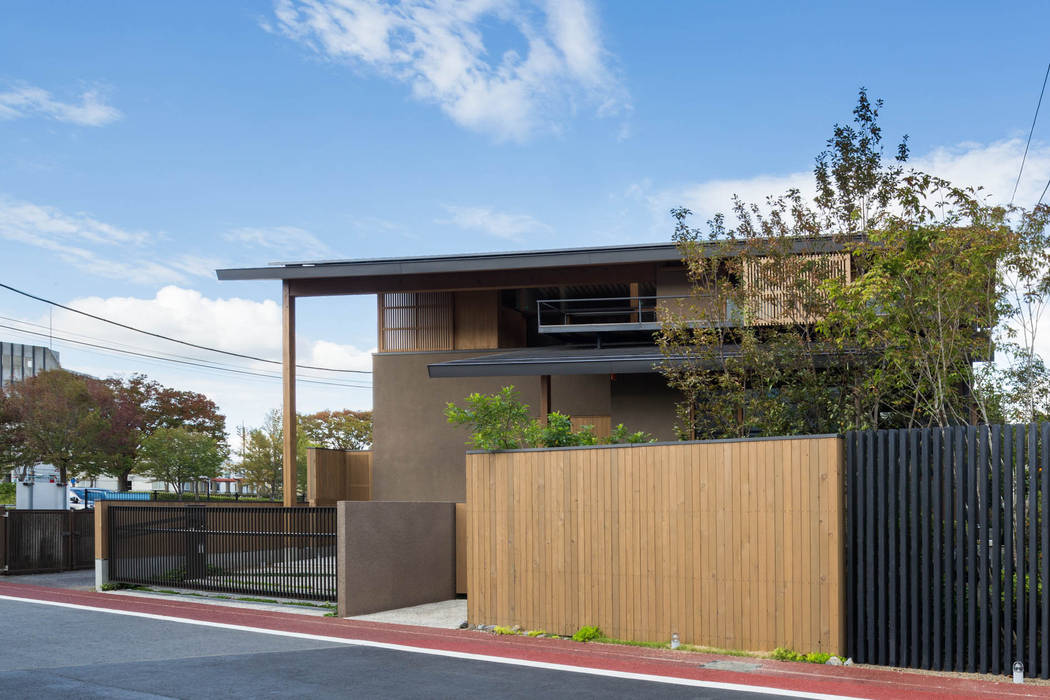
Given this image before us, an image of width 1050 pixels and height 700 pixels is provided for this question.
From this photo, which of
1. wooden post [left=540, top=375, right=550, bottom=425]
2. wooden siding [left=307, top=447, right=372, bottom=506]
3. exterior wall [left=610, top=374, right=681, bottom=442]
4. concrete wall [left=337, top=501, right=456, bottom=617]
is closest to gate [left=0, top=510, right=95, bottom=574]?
wooden siding [left=307, top=447, right=372, bottom=506]

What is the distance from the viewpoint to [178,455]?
152 ft

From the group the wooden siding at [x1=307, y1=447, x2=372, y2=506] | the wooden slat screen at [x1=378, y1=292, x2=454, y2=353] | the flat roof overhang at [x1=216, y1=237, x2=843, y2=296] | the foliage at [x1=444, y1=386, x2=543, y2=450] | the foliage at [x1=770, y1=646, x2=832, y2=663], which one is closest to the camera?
the foliage at [x1=770, y1=646, x2=832, y2=663]

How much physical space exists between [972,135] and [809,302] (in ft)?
12.2

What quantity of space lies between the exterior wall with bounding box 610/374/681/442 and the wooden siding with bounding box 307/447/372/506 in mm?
7649

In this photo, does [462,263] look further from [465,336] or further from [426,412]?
[426,412]

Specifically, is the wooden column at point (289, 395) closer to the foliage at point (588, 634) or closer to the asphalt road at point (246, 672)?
the asphalt road at point (246, 672)

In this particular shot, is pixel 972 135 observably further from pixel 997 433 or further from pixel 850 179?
pixel 997 433

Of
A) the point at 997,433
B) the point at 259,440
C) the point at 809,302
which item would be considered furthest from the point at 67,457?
the point at 997,433

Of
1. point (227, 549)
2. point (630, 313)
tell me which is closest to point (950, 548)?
point (227, 549)

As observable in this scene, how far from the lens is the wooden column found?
2121 cm

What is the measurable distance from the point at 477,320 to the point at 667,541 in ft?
44.6

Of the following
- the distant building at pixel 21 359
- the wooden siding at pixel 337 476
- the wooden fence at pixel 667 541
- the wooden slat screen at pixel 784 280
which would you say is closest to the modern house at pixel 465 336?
the wooden siding at pixel 337 476

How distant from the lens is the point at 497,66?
17.0m

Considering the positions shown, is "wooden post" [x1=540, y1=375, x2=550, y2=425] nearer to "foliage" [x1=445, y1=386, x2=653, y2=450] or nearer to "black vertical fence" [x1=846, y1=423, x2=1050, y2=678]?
"foliage" [x1=445, y1=386, x2=653, y2=450]
